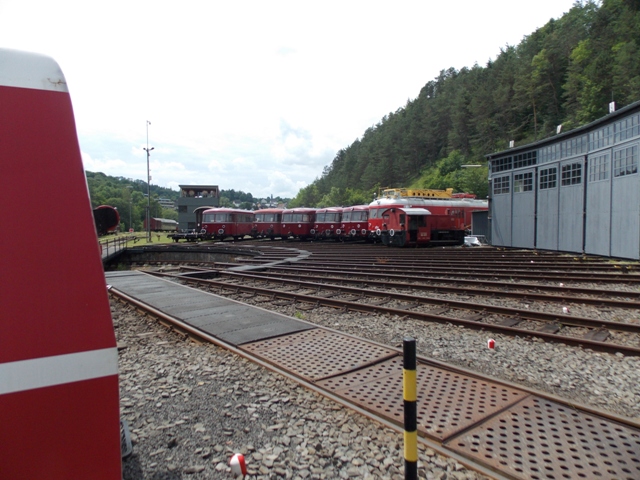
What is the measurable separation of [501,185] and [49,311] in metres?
28.2

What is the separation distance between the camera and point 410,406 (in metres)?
2.56

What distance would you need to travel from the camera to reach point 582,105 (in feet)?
157

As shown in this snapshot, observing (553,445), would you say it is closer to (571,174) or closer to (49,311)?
(49,311)

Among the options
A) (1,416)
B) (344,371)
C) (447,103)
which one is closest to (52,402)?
(1,416)

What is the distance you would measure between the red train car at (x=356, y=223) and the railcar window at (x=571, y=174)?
44.8ft

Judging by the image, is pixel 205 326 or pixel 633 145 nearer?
pixel 205 326

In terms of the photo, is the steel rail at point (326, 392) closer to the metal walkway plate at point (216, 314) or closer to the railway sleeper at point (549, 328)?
the metal walkway plate at point (216, 314)

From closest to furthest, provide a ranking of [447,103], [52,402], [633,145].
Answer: [52,402] → [633,145] → [447,103]

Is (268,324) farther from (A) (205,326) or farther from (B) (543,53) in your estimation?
(B) (543,53)

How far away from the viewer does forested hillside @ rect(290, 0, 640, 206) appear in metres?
46.4

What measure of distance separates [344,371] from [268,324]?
2529mm

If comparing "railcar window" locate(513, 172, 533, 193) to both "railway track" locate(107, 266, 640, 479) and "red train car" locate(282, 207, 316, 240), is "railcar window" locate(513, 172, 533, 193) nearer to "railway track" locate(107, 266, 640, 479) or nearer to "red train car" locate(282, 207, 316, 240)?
"red train car" locate(282, 207, 316, 240)

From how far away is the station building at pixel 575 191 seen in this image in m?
16.9

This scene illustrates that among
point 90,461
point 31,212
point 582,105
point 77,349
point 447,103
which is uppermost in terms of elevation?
point 447,103
